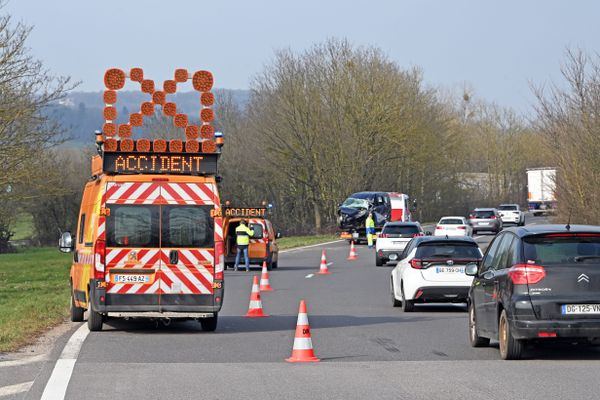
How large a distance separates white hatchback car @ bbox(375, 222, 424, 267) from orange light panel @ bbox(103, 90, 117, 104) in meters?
21.2

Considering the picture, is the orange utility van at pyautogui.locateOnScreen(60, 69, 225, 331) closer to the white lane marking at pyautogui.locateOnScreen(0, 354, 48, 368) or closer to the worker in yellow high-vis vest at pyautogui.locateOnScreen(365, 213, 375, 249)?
the white lane marking at pyautogui.locateOnScreen(0, 354, 48, 368)

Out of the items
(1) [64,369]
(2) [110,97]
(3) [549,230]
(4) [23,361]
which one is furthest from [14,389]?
(2) [110,97]

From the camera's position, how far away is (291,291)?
92.1ft

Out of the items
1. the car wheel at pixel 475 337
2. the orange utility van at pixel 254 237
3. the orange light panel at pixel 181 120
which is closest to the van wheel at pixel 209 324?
the orange light panel at pixel 181 120

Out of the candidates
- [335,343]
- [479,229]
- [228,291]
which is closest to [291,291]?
[228,291]

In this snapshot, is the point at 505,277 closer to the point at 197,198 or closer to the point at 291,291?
the point at 197,198

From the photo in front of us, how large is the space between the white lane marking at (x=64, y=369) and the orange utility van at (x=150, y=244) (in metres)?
0.89

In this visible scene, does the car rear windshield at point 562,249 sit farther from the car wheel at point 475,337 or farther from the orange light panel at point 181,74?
the orange light panel at point 181,74

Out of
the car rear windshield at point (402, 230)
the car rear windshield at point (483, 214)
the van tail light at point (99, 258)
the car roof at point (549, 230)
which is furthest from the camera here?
the car rear windshield at point (483, 214)

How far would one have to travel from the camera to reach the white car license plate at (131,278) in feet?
56.2

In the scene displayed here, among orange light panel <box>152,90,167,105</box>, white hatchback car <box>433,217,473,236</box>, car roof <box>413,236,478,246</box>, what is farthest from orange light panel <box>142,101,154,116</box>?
white hatchback car <box>433,217,473,236</box>

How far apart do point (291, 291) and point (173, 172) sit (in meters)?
10.5

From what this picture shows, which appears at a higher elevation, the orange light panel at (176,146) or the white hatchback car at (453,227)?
the orange light panel at (176,146)

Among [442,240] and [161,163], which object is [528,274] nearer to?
[161,163]
